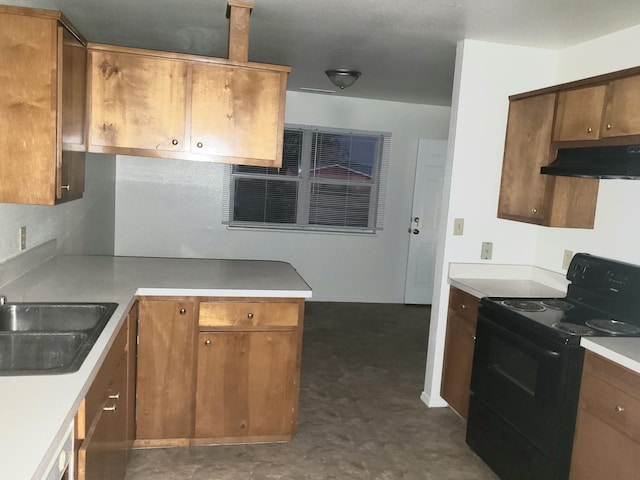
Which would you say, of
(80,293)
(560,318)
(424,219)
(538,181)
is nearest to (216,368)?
(80,293)

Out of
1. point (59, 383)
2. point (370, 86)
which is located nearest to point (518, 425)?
point (59, 383)

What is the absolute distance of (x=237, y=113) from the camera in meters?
2.89

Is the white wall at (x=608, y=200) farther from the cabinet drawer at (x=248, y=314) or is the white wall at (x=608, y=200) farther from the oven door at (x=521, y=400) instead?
the cabinet drawer at (x=248, y=314)

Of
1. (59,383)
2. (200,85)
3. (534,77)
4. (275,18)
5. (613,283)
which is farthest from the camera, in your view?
(534,77)

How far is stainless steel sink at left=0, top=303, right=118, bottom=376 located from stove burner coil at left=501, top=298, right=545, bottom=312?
1.93 metres

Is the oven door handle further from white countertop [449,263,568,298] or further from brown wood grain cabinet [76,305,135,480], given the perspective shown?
brown wood grain cabinet [76,305,135,480]

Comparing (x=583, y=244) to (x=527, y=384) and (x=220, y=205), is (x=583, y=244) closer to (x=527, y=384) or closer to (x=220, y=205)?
(x=527, y=384)

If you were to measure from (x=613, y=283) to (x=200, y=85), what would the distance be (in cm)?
240

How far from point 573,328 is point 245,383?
1629 millimetres

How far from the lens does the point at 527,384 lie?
8.00 ft

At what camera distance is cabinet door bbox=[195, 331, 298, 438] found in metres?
2.69

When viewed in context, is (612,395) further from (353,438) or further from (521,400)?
(353,438)

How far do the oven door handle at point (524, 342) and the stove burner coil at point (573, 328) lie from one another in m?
0.11

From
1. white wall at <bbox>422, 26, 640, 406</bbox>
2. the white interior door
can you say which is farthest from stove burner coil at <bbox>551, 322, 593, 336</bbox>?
the white interior door
